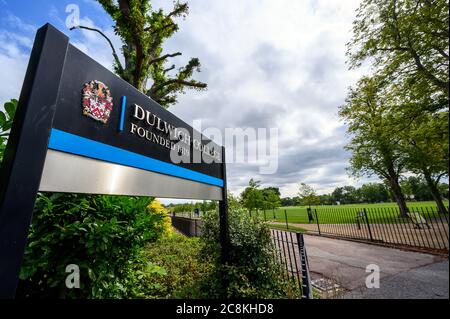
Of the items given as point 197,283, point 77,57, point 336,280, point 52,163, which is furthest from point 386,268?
point 77,57

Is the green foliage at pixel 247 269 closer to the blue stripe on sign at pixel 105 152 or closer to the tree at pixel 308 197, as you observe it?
the blue stripe on sign at pixel 105 152

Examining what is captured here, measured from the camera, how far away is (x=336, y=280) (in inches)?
181

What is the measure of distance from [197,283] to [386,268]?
157 inches

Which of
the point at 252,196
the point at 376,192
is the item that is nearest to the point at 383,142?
the point at 376,192

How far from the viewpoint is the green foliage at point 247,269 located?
3820mm

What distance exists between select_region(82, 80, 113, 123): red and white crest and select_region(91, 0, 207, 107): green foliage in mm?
4374

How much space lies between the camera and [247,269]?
4.16 metres

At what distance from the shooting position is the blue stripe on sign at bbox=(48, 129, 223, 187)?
162cm

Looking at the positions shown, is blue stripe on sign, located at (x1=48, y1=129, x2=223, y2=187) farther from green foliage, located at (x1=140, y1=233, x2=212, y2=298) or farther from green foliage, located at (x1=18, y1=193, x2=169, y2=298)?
green foliage, located at (x1=140, y1=233, x2=212, y2=298)

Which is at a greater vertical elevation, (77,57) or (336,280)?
(77,57)

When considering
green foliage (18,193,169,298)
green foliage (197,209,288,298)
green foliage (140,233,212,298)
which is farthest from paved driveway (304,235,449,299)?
green foliage (140,233,212,298)

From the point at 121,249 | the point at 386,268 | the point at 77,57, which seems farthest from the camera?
the point at 386,268
